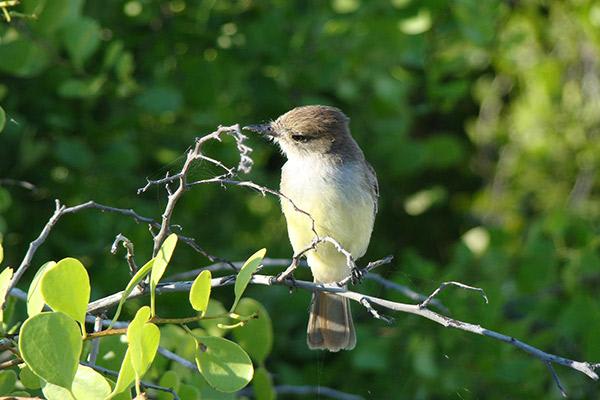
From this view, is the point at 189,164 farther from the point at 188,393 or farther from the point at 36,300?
the point at 188,393

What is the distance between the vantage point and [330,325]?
3.55 meters

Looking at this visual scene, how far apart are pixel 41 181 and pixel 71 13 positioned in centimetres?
83

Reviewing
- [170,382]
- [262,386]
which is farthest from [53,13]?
[170,382]

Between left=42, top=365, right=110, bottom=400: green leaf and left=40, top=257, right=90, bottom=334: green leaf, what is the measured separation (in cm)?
11

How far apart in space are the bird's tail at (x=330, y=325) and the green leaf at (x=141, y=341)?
1552 mm

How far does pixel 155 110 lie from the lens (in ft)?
13.2

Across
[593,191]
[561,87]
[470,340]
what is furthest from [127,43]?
[593,191]

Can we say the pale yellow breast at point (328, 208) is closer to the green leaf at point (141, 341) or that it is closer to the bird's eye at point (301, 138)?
the bird's eye at point (301, 138)

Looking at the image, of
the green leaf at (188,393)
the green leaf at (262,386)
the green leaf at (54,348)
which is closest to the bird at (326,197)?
the green leaf at (262,386)

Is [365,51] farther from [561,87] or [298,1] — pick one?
[561,87]

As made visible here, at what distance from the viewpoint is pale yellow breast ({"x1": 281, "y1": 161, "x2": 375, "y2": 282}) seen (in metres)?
3.22

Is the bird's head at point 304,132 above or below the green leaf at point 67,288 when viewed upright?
below

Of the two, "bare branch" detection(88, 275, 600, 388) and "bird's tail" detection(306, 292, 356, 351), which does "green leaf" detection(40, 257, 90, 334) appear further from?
"bird's tail" detection(306, 292, 356, 351)

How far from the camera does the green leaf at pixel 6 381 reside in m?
2.06
